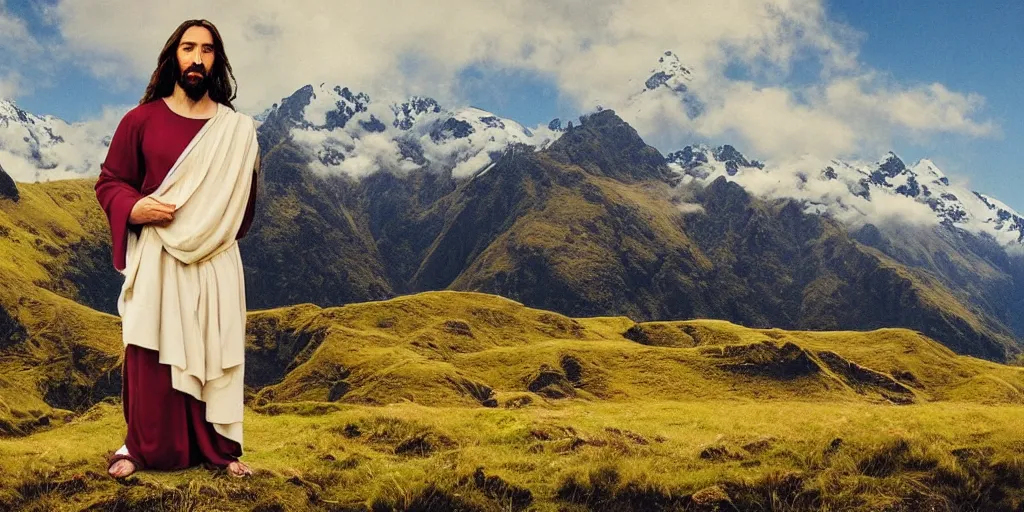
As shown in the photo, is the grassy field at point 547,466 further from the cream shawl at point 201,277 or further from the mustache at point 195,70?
the mustache at point 195,70

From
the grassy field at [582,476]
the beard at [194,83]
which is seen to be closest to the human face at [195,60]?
the beard at [194,83]

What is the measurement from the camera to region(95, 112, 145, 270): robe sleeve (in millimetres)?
11312

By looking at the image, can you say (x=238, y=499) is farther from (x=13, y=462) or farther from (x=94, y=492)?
(x=13, y=462)

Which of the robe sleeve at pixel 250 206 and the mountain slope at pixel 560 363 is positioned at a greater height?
the robe sleeve at pixel 250 206

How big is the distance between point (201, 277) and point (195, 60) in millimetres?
3461

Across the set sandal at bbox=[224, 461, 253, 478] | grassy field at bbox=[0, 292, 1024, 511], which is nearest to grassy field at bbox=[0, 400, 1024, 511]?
grassy field at bbox=[0, 292, 1024, 511]

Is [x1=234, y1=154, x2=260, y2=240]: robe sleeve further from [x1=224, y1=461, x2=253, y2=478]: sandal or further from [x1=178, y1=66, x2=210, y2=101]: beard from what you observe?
[x1=224, y1=461, x2=253, y2=478]: sandal

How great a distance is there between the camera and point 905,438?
13906 millimetres

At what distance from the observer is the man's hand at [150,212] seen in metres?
11.1

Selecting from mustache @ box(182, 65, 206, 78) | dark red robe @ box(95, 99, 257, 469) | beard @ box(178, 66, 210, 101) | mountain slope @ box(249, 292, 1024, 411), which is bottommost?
mountain slope @ box(249, 292, 1024, 411)

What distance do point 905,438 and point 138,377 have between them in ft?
43.7

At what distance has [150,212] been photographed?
11.1 meters

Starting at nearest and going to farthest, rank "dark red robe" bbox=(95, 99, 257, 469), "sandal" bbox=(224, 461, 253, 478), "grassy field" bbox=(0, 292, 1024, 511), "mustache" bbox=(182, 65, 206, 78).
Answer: "dark red robe" bbox=(95, 99, 257, 469), "grassy field" bbox=(0, 292, 1024, 511), "sandal" bbox=(224, 461, 253, 478), "mustache" bbox=(182, 65, 206, 78)

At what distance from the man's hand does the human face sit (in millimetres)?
2034
